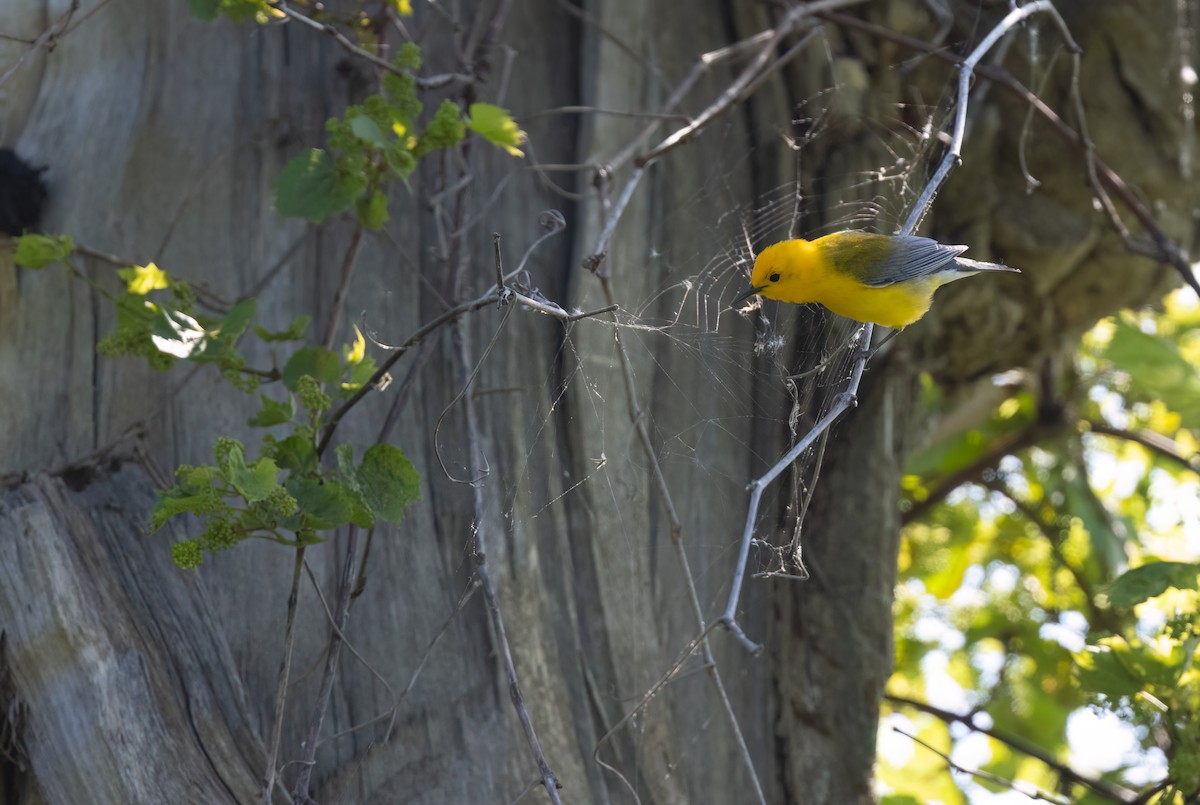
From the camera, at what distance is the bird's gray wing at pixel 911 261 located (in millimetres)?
2080

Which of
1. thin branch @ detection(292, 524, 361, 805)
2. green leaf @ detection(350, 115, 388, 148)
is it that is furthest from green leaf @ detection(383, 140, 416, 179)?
thin branch @ detection(292, 524, 361, 805)

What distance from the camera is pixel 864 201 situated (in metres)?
2.57

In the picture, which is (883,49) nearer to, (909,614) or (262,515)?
(262,515)

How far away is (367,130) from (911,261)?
1.03 meters

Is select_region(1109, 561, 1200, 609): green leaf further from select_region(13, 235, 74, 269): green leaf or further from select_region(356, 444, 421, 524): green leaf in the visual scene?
select_region(13, 235, 74, 269): green leaf

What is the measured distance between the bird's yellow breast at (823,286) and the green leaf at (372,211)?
2.31 feet

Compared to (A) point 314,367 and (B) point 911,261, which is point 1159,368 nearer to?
(B) point 911,261

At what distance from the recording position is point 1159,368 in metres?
2.81

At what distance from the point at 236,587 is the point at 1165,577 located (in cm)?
175

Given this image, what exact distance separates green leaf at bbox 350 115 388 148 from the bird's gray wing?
0.93 m

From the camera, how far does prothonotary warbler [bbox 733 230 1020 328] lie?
208 centimetres

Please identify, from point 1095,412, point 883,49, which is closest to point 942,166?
point 883,49

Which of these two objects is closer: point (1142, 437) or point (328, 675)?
point (328, 675)

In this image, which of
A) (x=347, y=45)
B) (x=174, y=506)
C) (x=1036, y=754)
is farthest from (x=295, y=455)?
(x=1036, y=754)
